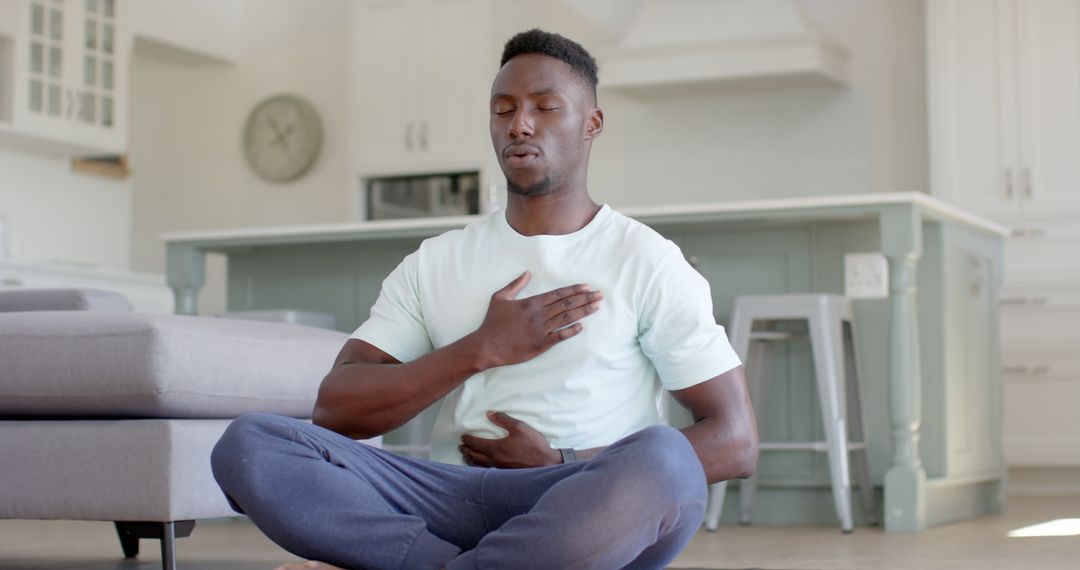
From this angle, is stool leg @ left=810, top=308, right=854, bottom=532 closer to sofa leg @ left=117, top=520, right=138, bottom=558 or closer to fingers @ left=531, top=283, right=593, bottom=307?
sofa leg @ left=117, top=520, right=138, bottom=558

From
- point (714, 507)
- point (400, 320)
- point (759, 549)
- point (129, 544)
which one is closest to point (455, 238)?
point (400, 320)

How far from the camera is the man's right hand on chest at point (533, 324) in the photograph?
1739mm

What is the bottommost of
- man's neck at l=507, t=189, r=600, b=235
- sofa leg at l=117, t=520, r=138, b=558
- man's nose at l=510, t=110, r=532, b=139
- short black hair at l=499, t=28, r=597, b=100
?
sofa leg at l=117, t=520, r=138, b=558

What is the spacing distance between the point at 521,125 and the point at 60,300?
5.43 feet

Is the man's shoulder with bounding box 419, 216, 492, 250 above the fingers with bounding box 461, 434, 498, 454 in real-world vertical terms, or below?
above

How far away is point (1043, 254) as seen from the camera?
594 cm

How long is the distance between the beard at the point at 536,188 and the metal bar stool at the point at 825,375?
2.28 meters

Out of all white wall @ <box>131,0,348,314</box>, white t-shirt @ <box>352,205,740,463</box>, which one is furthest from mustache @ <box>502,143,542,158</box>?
white wall @ <box>131,0,348,314</box>

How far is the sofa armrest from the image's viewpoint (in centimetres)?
303

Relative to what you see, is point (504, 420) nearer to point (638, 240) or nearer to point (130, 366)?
point (638, 240)

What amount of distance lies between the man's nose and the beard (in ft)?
0.24

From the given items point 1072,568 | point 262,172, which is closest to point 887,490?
point 1072,568

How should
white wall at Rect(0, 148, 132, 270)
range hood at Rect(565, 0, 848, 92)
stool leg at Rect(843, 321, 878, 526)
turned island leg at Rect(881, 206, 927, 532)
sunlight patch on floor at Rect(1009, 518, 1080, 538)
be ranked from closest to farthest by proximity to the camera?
sunlight patch on floor at Rect(1009, 518, 1080, 538)
turned island leg at Rect(881, 206, 927, 532)
stool leg at Rect(843, 321, 878, 526)
range hood at Rect(565, 0, 848, 92)
white wall at Rect(0, 148, 132, 270)

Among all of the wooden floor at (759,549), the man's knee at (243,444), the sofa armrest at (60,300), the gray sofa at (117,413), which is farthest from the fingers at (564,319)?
the sofa armrest at (60,300)
